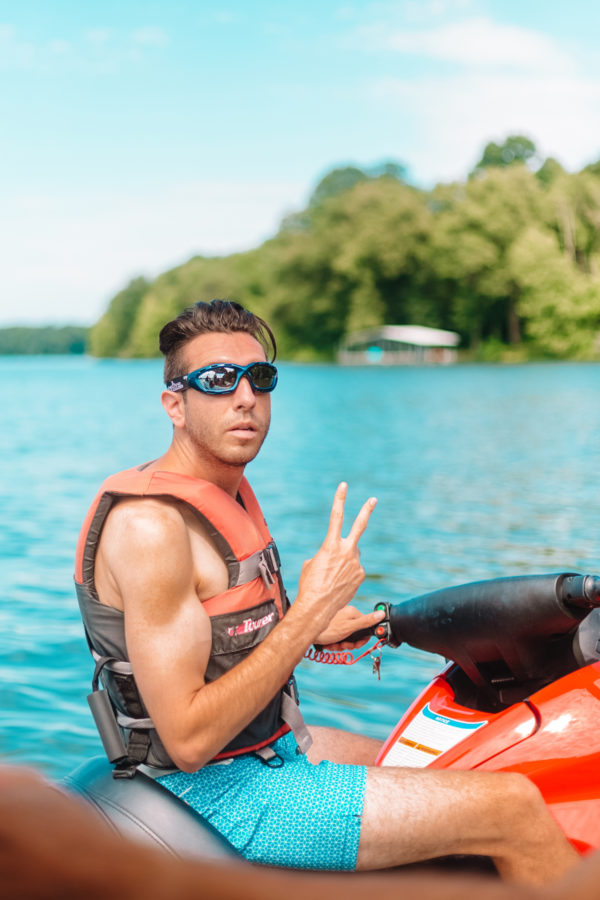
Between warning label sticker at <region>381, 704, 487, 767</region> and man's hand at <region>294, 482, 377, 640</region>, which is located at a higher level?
man's hand at <region>294, 482, 377, 640</region>

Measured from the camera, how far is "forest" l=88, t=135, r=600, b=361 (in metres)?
68.0

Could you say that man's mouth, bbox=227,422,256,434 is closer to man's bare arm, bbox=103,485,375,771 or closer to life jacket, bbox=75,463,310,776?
life jacket, bbox=75,463,310,776

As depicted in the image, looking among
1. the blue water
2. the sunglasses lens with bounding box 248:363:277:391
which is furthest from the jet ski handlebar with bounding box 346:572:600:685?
the blue water

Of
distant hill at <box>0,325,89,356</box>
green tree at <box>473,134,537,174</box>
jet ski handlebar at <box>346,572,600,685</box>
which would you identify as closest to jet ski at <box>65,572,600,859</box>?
jet ski handlebar at <box>346,572,600,685</box>

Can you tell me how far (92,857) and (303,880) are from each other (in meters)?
0.10

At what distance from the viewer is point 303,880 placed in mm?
486

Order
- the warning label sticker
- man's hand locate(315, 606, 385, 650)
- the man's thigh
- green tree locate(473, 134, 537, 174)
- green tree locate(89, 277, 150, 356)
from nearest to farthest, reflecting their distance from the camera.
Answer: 1. the warning label sticker
2. man's hand locate(315, 606, 385, 650)
3. the man's thigh
4. green tree locate(473, 134, 537, 174)
5. green tree locate(89, 277, 150, 356)

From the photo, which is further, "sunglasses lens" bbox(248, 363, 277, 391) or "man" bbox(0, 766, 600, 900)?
"sunglasses lens" bbox(248, 363, 277, 391)

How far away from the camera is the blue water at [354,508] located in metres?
6.20

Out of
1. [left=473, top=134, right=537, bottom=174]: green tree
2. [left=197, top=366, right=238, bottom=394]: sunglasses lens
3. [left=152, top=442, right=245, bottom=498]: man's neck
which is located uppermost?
[left=473, top=134, right=537, bottom=174]: green tree

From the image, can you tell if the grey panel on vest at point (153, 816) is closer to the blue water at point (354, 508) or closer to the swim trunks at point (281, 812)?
the swim trunks at point (281, 812)

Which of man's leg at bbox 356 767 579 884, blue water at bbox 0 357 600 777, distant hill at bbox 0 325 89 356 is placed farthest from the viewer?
distant hill at bbox 0 325 89 356

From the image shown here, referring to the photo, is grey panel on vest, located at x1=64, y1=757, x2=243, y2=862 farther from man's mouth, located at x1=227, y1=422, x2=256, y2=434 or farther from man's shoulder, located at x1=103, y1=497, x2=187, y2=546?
man's mouth, located at x1=227, y1=422, x2=256, y2=434

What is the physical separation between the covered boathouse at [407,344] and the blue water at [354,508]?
37398mm
